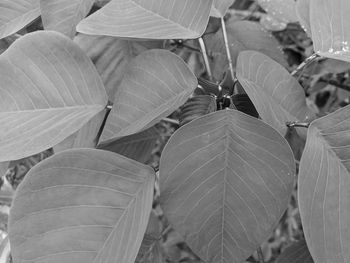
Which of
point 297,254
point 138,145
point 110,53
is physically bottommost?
point 297,254

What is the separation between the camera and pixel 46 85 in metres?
0.58

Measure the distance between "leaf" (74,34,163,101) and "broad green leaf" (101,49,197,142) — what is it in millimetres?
113

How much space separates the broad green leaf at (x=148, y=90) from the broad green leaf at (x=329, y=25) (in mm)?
178

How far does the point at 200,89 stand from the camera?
62 cm

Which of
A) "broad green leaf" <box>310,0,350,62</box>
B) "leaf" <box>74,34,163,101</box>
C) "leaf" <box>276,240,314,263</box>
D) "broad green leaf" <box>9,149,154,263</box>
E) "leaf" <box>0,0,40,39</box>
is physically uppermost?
"broad green leaf" <box>310,0,350,62</box>

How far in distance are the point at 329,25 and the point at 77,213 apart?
40 centimetres

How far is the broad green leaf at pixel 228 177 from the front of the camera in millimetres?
488

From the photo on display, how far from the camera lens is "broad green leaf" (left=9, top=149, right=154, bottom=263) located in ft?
1.56

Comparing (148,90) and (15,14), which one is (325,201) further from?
(15,14)

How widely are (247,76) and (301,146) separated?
0.36 m

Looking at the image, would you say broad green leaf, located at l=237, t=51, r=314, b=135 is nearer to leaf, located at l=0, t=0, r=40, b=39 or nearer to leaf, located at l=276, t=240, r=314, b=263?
leaf, located at l=276, t=240, r=314, b=263

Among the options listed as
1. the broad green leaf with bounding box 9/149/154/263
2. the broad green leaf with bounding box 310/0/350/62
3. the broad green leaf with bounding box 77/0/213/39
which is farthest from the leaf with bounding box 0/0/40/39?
the broad green leaf with bounding box 310/0/350/62

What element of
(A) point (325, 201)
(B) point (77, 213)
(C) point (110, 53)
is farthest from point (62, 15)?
(A) point (325, 201)

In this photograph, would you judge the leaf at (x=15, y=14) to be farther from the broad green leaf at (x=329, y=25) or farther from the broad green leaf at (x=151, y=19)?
the broad green leaf at (x=329, y=25)
